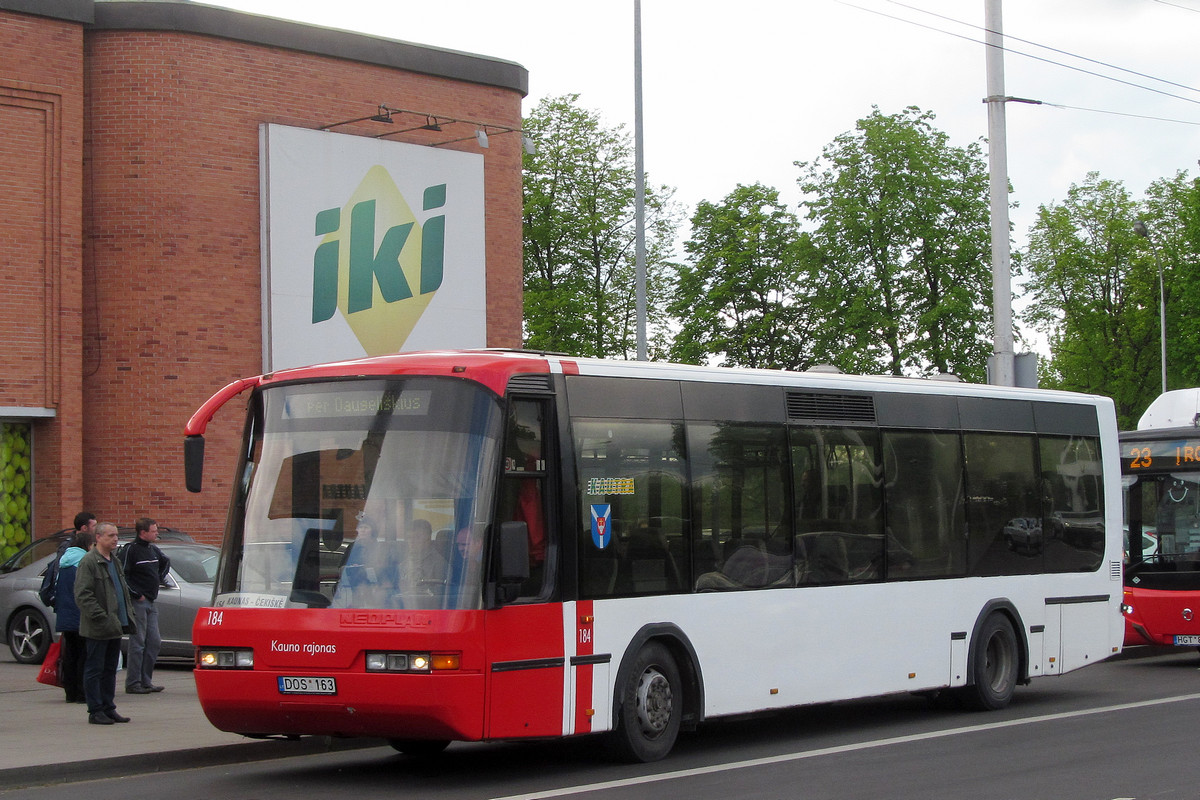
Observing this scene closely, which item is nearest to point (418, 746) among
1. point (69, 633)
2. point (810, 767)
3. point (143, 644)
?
point (810, 767)

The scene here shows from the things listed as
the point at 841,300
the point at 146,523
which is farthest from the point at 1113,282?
the point at 146,523

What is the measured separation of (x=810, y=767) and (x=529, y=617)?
2.37 meters

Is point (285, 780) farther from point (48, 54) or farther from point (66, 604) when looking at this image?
point (48, 54)

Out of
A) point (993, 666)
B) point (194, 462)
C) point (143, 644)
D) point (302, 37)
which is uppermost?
point (302, 37)

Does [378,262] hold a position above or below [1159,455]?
above

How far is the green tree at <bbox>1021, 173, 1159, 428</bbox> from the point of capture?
2345 inches

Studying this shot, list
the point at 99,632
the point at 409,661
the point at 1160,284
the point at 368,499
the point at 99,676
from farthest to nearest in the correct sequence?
the point at 1160,284, the point at 99,676, the point at 99,632, the point at 368,499, the point at 409,661

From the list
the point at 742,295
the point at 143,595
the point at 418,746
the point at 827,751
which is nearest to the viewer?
the point at 418,746

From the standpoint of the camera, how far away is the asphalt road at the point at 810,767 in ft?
30.6

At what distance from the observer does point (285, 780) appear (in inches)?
398

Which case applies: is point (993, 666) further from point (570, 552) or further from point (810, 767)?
point (570, 552)

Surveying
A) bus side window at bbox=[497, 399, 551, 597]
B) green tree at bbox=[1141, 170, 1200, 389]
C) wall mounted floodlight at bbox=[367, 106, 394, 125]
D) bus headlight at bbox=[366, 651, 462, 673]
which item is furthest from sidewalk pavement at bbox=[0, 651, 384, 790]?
green tree at bbox=[1141, 170, 1200, 389]

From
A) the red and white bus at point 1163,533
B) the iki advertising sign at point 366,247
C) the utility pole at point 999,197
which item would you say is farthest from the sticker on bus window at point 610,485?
the iki advertising sign at point 366,247

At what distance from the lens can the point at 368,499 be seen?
31.6 ft
